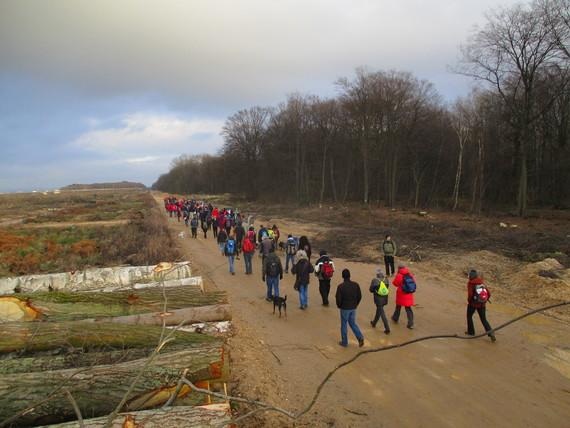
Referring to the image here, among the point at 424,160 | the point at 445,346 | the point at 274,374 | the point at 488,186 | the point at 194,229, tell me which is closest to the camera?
the point at 274,374

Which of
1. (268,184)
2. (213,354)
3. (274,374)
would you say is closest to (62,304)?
(213,354)

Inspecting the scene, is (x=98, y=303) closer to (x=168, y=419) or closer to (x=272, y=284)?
(x=168, y=419)

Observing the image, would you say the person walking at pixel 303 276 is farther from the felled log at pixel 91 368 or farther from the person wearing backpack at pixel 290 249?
the felled log at pixel 91 368

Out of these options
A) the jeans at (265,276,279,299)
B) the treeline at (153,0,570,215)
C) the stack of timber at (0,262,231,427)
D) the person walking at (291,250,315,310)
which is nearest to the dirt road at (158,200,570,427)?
the person walking at (291,250,315,310)

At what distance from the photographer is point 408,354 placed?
26.3 ft

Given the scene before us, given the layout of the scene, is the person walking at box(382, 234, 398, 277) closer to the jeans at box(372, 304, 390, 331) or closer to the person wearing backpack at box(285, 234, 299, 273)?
the person wearing backpack at box(285, 234, 299, 273)

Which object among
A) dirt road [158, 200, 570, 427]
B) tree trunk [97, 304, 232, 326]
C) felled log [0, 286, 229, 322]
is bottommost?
dirt road [158, 200, 570, 427]

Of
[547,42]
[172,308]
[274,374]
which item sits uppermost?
[547,42]

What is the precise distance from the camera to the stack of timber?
4.62 meters

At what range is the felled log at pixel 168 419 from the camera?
4199mm

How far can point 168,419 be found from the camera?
428 cm

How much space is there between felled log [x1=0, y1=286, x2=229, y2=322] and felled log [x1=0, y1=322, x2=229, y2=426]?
84 centimetres

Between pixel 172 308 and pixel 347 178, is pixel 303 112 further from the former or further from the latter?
pixel 172 308

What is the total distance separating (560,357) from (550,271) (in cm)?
619
